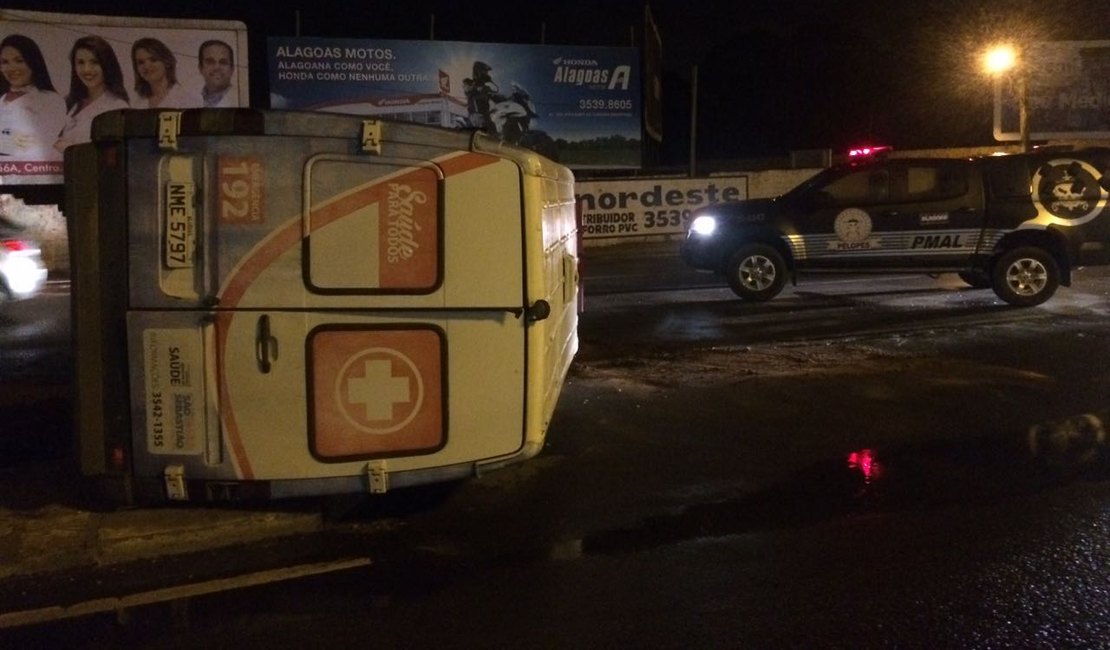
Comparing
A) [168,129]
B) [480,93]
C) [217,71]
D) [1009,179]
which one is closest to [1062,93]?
[480,93]

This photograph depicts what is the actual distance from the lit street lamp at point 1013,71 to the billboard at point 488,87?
10.4 metres

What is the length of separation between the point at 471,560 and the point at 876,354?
678 centimetres

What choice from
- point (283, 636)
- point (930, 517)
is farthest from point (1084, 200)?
point (283, 636)

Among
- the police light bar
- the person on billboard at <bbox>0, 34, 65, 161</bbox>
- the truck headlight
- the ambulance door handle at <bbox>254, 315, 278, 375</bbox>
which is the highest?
the person on billboard at <bbox>0, 34, 65, 161</bbox>

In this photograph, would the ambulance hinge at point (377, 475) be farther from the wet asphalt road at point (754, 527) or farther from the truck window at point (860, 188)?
the truck window at point (860, 188)

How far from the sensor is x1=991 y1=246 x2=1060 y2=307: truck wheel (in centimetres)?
1459

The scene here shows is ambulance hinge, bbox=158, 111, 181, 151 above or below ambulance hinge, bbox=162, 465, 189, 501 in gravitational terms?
above

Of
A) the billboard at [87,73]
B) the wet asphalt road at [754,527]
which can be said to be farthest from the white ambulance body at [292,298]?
the billboard at [87,73]

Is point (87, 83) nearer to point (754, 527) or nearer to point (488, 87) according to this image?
point (488, 87)

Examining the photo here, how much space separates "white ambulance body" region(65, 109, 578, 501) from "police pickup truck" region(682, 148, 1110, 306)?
32.0 ft

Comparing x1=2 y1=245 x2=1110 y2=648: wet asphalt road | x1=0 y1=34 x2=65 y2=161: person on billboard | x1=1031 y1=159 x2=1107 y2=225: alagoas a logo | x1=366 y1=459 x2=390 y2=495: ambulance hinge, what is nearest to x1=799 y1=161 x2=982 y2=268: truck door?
x1=1031 y1=159 x2=1107 y2=225: alagoas a logo

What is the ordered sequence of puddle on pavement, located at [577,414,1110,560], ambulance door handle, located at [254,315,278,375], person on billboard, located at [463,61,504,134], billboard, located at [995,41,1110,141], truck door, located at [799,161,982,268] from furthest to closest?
person on billboard, located at [463,61,504,134]
billboard, located at [995,41,1110,141]
truck door, located at [799,161,982,268]
puddle on pavement, located at [577,414,1110,560]
ambulance door handle, located at [254,315,278,375]

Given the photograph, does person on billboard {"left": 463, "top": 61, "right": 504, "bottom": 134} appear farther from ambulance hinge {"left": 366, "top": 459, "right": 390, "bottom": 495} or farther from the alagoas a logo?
ambulance hinge {"left": 366, "top": 459, "right": 390, "bottom": 495}

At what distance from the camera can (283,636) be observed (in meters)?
4.77
